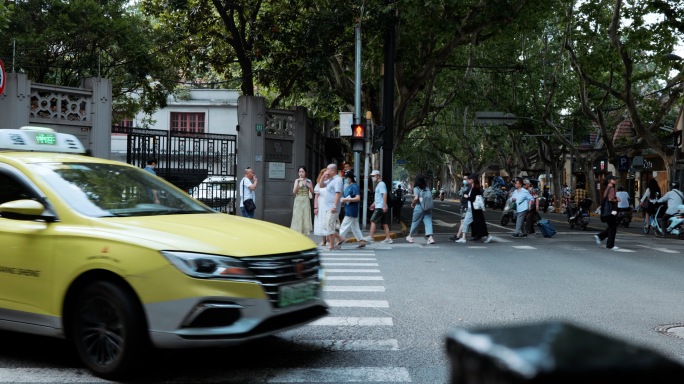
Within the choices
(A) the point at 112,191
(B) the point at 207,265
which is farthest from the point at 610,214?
(B) the point at 207,265

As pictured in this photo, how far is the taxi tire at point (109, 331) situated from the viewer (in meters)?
4.59

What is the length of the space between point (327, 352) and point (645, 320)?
3725mm

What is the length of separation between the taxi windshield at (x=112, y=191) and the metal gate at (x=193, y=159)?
11.4 meters

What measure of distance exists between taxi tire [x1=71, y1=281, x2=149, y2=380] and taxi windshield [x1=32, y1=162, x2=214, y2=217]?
0.72 meters

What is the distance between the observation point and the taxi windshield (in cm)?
531

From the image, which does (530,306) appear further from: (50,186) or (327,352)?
(50,186)

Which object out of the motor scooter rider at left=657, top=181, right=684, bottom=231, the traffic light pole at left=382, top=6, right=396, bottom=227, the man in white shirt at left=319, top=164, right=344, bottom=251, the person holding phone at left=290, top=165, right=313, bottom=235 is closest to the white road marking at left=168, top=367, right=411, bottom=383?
the man in white shirt at left=319, top=164, right=344, bottom=251

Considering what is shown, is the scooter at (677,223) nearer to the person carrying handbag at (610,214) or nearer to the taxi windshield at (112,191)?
the person carrying handbag at (610,214)

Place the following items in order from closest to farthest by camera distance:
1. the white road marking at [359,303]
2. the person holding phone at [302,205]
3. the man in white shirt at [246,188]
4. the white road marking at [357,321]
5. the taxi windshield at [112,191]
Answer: the taxi windshield at [112,191], the white road marking at [357,321], the white road marking at [359,303], the man in white shirt at [246,188], the person holding phone at [302,205]

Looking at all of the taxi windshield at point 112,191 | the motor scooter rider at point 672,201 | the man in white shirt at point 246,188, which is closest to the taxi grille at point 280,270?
the taxi windshield at point 112,191

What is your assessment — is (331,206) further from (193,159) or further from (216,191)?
(216,191)

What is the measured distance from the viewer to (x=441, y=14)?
71.3ft

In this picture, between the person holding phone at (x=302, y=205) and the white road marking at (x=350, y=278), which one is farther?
the person holding phone at (x=302, y=205)

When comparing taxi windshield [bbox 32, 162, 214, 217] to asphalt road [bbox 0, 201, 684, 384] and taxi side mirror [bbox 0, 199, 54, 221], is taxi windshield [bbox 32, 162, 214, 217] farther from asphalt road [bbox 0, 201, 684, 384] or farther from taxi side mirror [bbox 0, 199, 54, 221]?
asphalt road [bbox 0, 201, 684, 384]
